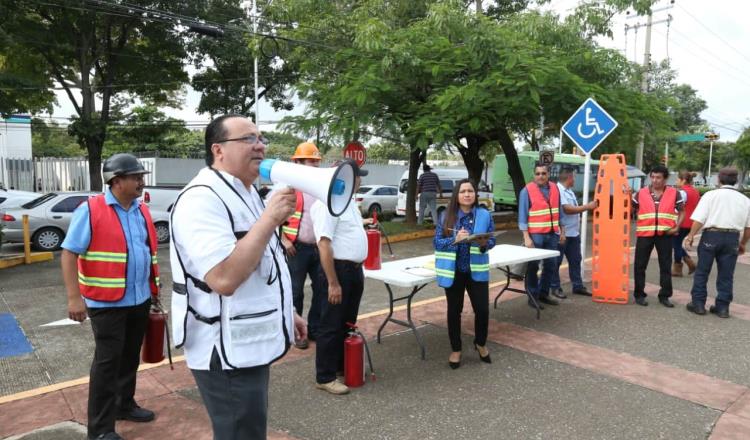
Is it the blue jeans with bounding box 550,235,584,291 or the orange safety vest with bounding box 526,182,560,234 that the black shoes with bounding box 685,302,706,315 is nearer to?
the blue jeans with bounding box 550,235,584,291

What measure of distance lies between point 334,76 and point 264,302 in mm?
13076

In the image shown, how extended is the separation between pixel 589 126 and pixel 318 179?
671 cm

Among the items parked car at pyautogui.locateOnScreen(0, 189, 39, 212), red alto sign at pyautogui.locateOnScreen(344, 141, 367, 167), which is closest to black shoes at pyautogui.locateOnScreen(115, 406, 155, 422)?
red alto sign at pyautogui.locateOnScreen(344, 141, 367, 167)

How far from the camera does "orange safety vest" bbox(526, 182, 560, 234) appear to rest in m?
6.55

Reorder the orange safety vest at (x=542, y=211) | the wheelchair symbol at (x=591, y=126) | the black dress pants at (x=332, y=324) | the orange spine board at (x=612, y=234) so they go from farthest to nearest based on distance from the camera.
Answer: the wheelchair symbol at (x=591, y=126), the orange spine board at (x=612, y=234), the orange safety vest at (x=542, y=211), the black dress pants at (x=332, y=324)

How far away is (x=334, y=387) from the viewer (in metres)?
4.14

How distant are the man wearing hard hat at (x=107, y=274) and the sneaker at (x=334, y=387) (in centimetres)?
143

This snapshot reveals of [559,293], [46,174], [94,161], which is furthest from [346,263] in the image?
[46,174]

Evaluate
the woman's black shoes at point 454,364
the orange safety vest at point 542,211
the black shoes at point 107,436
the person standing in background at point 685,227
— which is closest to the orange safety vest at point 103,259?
the black shoes at point 107,436

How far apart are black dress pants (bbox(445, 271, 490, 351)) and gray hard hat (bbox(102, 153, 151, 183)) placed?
2569 millimetres

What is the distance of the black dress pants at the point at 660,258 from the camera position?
22.3ft

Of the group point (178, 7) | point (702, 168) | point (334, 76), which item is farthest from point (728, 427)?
point (702, 168)

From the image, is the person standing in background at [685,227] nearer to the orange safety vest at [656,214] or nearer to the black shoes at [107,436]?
the orange safety vest at [656,214]

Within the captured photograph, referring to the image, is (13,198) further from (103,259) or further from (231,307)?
(231,307)
